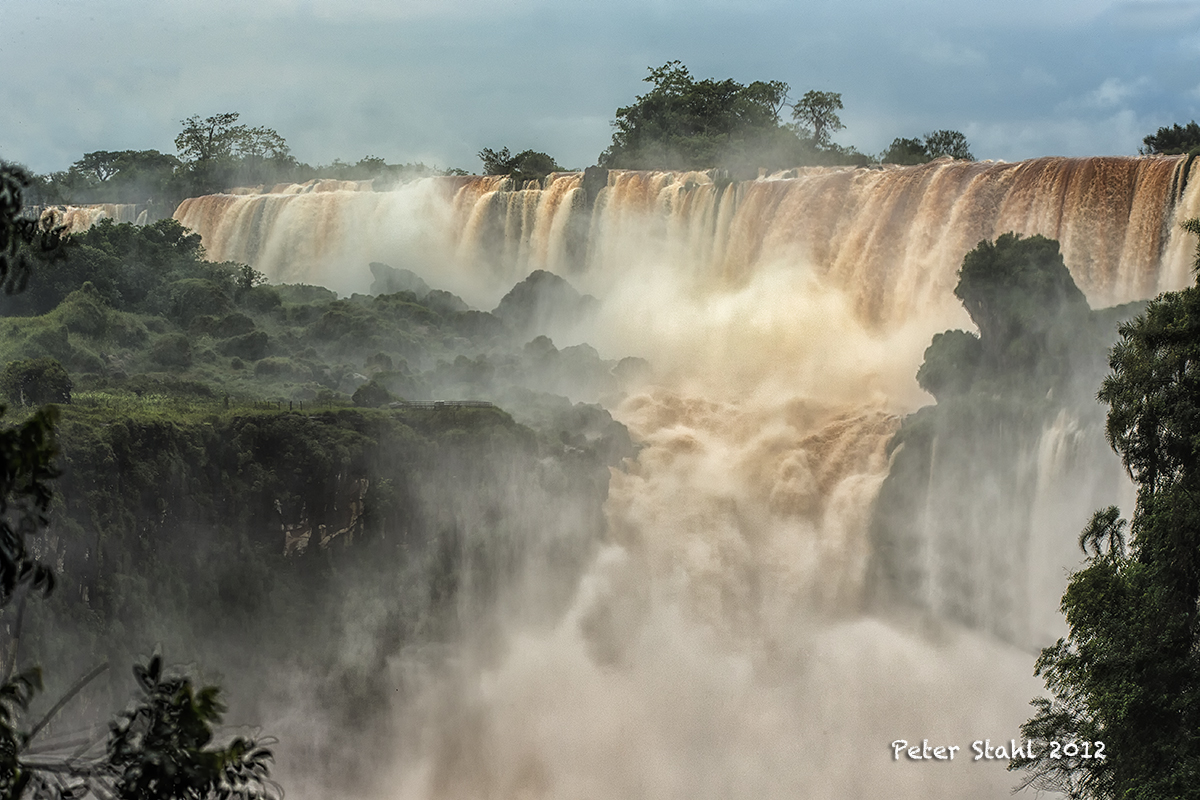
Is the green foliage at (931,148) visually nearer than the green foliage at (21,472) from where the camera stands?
No

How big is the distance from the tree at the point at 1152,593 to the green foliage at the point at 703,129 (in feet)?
117

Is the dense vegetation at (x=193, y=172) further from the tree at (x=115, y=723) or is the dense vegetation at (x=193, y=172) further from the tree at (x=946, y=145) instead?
the tree at (x=115, y=723)

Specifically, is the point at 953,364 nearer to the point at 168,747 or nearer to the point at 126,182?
the point at 168,747

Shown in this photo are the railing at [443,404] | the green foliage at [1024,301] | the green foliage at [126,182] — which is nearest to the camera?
the green foliage at [1024,301]

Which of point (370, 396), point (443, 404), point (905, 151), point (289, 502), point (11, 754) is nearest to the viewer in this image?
point (11, 754)

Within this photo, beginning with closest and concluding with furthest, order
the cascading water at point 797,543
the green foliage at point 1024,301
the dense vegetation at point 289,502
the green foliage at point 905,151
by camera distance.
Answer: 1. the dense vegetation at point 289,502
2. the cascading water at point 797,543
3. the green foliage at point 1024,301
4. the green foliage at point 905,151

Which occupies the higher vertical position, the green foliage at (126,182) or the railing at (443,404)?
the green foliage at (126,182)

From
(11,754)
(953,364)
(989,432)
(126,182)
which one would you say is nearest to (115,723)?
(11,754)

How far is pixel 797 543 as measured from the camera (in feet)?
90.6

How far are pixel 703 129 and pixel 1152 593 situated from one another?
141 ft

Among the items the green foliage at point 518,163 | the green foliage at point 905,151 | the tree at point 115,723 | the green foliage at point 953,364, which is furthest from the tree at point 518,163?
the tree at point 115,723

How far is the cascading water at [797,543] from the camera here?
76.3 ft

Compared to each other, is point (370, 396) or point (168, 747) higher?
point (370, 396)

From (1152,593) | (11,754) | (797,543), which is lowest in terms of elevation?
(11,754)
